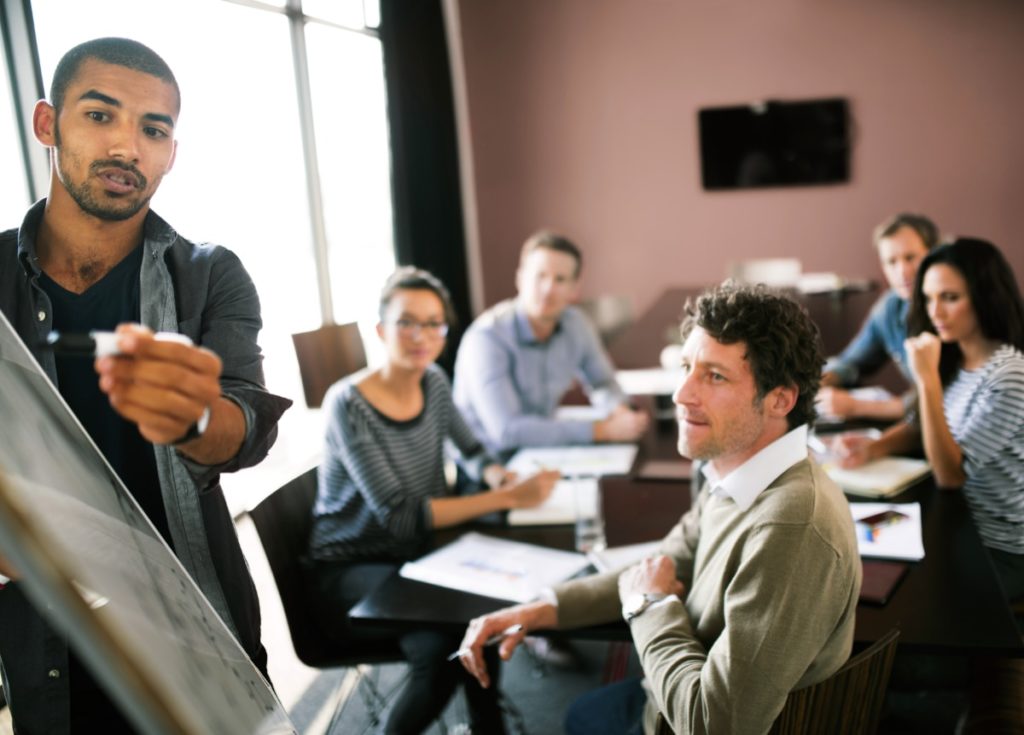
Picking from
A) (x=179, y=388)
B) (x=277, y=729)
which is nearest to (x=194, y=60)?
(x=179, y=388)

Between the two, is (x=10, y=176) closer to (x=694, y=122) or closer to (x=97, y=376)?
(x=97, y=376)

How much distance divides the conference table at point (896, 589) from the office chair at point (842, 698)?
6.1 inches

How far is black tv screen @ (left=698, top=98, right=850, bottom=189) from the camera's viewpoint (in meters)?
6.17

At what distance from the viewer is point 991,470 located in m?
1.91

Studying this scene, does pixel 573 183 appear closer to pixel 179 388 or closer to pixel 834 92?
pixel 834 92

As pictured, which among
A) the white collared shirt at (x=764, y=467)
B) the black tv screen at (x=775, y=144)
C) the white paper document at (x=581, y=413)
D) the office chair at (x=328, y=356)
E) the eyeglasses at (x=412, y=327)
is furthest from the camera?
the black tv screen at (x=775, y=144)

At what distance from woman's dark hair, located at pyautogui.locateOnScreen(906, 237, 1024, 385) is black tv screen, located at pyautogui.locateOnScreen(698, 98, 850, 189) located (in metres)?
4.48

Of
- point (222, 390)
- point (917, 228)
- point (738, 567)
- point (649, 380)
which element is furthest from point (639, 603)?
point (917, 228)

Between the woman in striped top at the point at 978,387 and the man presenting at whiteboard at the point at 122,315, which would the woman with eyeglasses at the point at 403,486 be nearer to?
the woman in striped top at the point at 978,387

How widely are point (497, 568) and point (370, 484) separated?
0.46 m

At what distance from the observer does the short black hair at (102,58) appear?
0.60m

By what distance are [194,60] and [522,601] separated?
1.16 meters

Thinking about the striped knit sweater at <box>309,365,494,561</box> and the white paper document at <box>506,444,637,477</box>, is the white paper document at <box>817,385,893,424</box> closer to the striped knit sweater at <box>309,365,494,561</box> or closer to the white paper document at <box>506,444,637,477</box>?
the white paper document at <box>506,444,637,477</box>

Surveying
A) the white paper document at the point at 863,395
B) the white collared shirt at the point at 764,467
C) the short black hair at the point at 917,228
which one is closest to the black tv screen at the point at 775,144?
the short black hair at the point at 917,228
